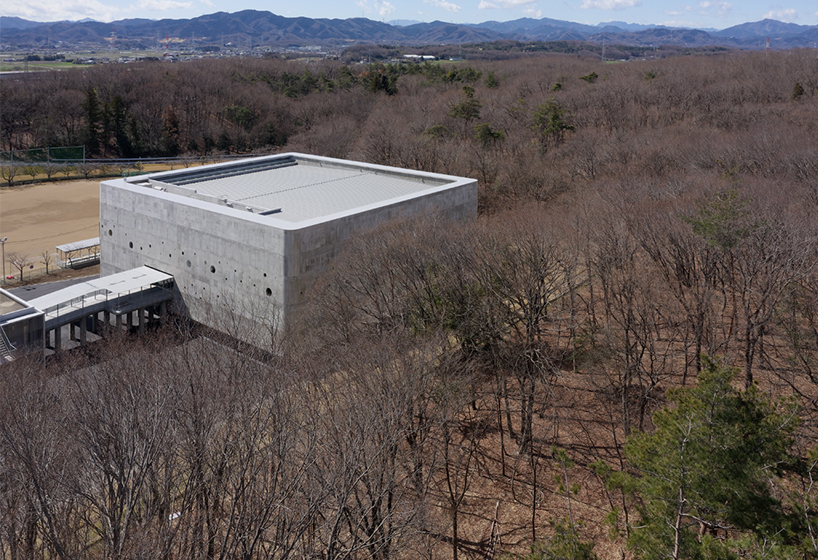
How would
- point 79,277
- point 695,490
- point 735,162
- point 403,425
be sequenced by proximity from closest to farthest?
point 695,490 < point 403,425 < point 735,162 < point 79,277

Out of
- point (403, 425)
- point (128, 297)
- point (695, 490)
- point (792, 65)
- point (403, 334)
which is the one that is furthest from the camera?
point (792, 65)

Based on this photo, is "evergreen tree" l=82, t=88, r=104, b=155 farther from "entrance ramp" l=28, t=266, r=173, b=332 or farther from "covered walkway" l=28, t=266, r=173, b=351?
"entrance ramp" l=28, t=266, r=173, b=332

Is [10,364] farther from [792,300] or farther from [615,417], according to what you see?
[792,300]

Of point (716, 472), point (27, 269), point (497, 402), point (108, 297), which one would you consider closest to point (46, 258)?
point (27, 269)

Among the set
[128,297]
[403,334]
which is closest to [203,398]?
[403,334]

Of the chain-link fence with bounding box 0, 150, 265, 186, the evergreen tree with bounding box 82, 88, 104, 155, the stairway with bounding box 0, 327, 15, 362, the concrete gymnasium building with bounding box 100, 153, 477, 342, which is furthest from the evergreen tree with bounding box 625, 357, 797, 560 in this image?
the evergreen tree with bounding box 82, 88, 104, 155
